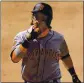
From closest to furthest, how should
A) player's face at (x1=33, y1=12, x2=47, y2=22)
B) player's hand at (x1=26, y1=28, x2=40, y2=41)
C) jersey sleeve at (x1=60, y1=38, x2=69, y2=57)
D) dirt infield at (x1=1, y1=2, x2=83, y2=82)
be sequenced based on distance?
player's hand at (x1=26, y1=28, x2=40, y2=41), player's face at (x1=33, y1=12, x2=47, y2=22), jersey sleeve at (x1=60, y1=38, x2=69, y2=57), dirt infield at (x1=1, y1=2, x2=83, y2=82)

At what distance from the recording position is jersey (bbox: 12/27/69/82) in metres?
3.49

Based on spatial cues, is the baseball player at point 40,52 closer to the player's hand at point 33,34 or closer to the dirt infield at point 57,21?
the player's hand at point 33,34

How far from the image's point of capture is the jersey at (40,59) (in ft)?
11.5

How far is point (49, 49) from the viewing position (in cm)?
355

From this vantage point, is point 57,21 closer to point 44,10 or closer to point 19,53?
point 44,10

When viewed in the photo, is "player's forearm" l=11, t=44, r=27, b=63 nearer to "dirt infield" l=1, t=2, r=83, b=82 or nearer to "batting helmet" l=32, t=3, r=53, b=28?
"batting helmet" l=32, t=3, r=53, b=28

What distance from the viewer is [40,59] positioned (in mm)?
3500

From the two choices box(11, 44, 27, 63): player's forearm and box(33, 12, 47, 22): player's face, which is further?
box(33, 12, 47, 22): player's face

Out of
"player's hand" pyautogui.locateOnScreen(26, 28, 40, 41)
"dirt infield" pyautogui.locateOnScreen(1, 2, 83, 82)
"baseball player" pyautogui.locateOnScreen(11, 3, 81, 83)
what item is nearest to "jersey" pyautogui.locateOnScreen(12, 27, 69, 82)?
"baseball player" pyautogui.locateOnScreen(11, 3, 81, 83)

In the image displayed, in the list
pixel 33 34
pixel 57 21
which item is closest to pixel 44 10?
pixel 33 34

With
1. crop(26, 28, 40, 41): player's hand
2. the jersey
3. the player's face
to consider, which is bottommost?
the jersey

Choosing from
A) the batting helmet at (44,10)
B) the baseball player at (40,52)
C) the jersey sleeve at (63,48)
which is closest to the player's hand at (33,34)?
the baseball player at (40,52)

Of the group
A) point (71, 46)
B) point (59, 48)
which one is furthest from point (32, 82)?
point (71, 46)

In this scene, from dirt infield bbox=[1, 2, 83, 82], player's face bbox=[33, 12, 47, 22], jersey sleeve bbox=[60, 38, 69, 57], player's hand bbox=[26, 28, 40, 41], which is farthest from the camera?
dirt infield bbox=[1, 2, 83, 82]
